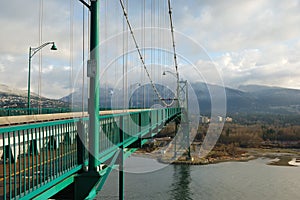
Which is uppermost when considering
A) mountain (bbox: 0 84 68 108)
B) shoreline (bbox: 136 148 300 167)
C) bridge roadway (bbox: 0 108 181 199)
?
mountain (bbox: 0 84 68 108)

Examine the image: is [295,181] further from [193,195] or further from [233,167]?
[193,195]

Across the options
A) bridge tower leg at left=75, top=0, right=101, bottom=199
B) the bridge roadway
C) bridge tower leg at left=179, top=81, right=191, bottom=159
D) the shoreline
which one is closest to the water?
the shoreline

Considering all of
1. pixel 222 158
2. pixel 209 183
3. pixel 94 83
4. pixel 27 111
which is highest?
pixel 94 83

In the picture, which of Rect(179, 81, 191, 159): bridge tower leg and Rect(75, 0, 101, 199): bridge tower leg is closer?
Rect(75, 0, 101, 199): bridge tower leg

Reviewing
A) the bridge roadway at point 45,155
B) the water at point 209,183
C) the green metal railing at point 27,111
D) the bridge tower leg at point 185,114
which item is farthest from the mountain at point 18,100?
the bridge tower leg at point 185,114

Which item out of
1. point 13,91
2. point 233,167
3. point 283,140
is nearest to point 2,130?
point 13,91

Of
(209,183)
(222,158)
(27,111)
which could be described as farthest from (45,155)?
(222,158)

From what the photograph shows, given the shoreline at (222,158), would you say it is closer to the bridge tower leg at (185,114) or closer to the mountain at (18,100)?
the bridge tower leg at (185,114)

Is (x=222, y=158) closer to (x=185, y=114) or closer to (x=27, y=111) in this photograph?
(x=185, y=114)

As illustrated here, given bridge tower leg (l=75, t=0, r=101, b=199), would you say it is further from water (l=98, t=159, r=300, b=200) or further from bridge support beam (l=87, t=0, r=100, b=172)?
water (l=98, t=159, r=300, b=200)

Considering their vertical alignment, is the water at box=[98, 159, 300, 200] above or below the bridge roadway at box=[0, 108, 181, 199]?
below
